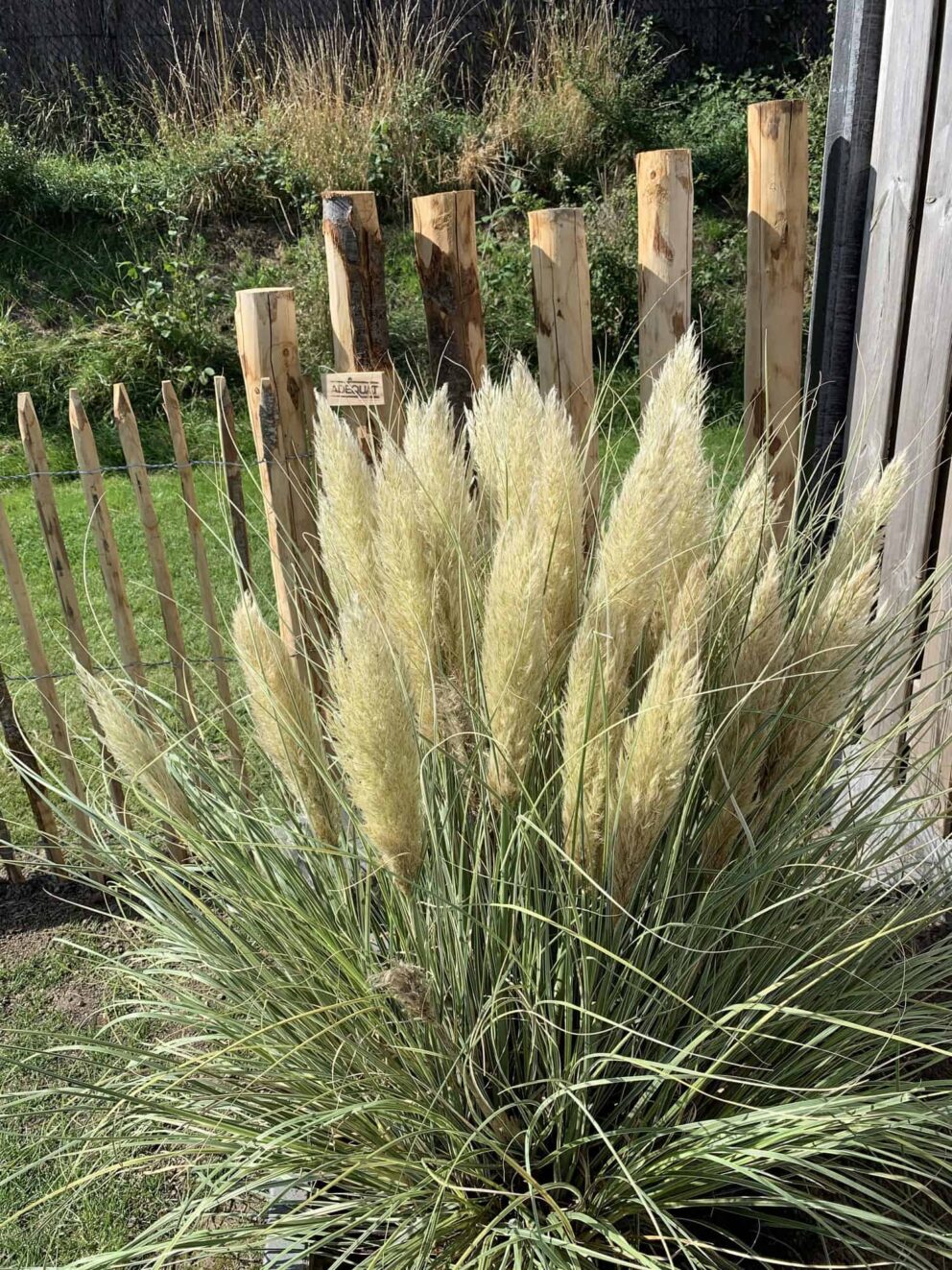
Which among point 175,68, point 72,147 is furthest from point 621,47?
point 72,147

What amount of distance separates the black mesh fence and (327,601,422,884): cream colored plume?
10083 millimetres

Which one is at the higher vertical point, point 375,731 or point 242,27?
point 242,27

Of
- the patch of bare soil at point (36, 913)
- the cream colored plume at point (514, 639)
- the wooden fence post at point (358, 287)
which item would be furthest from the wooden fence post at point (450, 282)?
the patch of bare soil at point (36, 913)

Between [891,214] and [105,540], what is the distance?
2.27m

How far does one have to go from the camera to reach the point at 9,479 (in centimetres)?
579

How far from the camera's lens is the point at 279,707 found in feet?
→ 5.05

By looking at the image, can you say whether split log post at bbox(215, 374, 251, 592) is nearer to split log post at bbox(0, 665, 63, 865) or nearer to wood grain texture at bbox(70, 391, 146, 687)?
wood grain texture at bbox(70, 391, 146, 687)

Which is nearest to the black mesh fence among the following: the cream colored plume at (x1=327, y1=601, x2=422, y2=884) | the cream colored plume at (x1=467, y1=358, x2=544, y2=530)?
the cream colored plume at (x1=467, y1=358, x2=544, y2=530)

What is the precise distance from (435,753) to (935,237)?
1.72 metres

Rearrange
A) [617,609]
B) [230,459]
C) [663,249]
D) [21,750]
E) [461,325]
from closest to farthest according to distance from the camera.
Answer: [617,609] → [663,249] → [461,325] → [230,459] → [21,750]

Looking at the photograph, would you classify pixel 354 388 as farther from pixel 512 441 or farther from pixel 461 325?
pixel 512 441

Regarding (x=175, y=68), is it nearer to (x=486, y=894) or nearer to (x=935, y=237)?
(x=935, y=237)

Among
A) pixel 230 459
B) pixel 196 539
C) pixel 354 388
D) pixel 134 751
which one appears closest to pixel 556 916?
pixel 134 751

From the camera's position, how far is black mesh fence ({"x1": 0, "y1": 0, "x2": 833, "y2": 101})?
9.74 m
